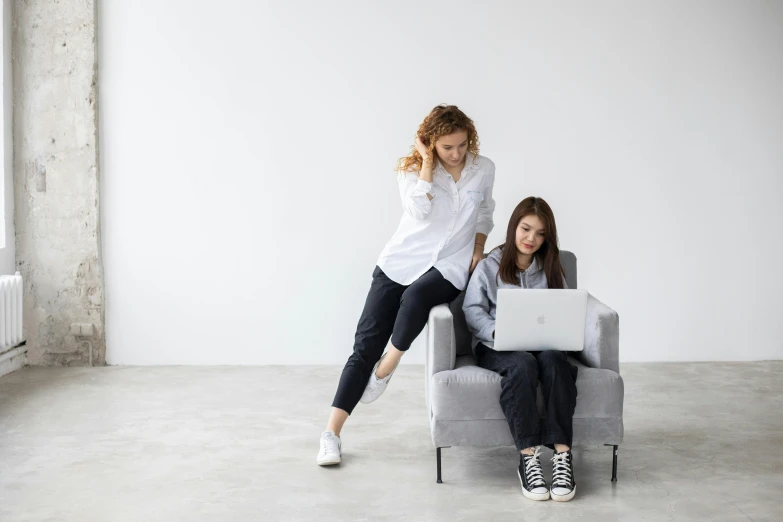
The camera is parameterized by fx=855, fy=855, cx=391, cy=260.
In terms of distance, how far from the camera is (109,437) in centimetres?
369

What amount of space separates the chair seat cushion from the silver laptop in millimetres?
138

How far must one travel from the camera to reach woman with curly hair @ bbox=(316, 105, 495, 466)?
11.1 feet

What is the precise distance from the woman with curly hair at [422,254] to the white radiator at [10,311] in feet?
7.02

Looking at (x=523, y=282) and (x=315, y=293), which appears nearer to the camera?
(x=523, y=282)

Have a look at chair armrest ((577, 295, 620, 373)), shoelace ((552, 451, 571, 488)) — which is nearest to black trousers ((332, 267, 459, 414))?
chair armrest ((577, 295, 620, 373))

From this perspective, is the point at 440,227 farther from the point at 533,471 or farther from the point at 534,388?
the point at 533,471

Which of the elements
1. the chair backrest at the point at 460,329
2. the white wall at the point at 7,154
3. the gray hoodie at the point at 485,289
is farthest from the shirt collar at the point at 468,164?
the white wall at the point at 7,154

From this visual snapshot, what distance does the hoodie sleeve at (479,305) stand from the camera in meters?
3.33

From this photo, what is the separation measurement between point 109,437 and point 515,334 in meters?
1.83

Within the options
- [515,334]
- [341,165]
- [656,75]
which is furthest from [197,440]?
[656,75]

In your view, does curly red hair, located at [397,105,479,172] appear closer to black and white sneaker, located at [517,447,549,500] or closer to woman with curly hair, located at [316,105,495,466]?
woman with curly hair, located at [316,105,495,466]

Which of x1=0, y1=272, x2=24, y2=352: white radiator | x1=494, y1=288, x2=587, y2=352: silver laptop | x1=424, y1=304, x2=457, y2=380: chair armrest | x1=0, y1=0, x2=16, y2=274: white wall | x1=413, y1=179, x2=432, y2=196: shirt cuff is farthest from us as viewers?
x1=0, y1=0, x2=16, y2=274: white wall

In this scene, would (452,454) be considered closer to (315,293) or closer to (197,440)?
(197,440)

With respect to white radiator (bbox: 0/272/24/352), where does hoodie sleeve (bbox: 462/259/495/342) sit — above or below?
above
